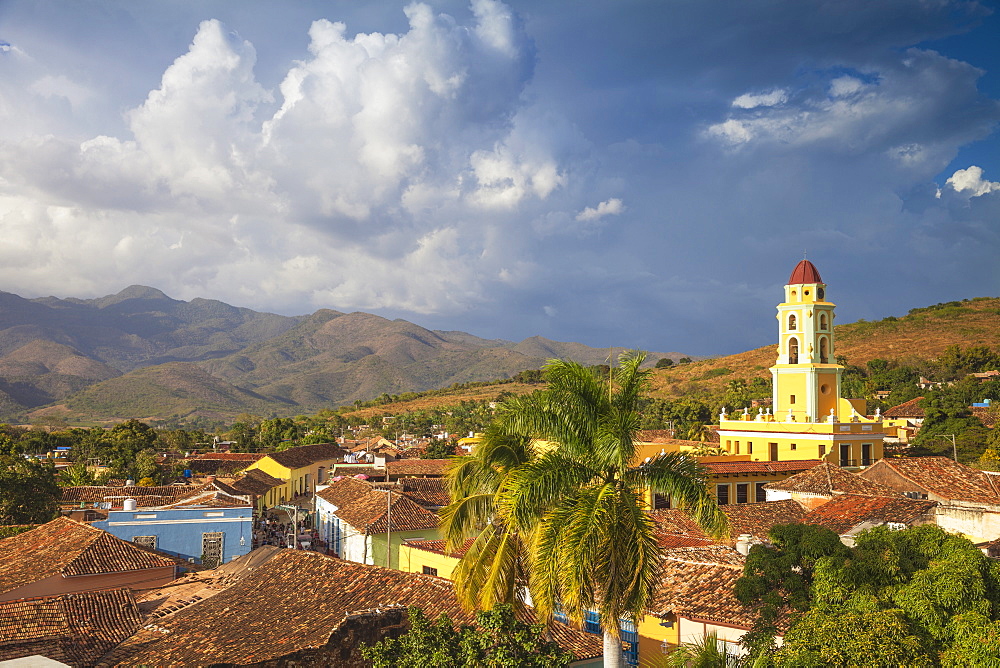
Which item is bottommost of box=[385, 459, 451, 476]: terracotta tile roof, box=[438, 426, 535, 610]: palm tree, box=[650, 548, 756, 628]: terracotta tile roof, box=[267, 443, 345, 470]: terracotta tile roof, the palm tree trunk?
box=[267, 443, 345, 470]: terracotta tile roof

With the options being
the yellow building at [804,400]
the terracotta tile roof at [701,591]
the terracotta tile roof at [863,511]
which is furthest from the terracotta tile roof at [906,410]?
the terracotta tile roof at [701,591]

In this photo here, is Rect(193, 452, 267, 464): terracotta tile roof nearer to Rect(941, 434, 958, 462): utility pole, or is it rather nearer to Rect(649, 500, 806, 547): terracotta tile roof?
Rect(649, 500, 806, 547): terracotta tile roof

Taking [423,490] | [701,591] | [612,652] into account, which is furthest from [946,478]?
[612,652]

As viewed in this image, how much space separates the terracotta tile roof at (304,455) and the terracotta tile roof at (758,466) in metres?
30.8

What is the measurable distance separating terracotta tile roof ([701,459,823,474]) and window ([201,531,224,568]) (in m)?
18.2

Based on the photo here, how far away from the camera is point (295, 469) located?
53094 mm

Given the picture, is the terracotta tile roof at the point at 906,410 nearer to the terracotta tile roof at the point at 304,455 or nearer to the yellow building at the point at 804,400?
the yellow building at the point at 804,400

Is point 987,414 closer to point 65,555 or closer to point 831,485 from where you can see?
point 831,485

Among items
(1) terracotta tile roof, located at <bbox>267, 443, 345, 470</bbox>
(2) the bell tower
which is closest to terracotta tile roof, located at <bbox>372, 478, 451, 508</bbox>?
(2) the bell tower

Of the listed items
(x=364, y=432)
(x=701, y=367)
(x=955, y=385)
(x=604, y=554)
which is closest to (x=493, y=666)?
(x=604, y=554)

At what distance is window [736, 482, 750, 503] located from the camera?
103ft

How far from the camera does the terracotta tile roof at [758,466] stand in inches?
1230

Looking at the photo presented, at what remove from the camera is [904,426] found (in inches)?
2206

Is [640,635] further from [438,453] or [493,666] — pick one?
[438,453]
